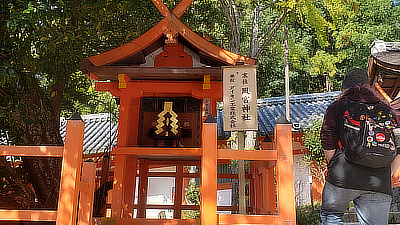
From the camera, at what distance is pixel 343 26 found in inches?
593

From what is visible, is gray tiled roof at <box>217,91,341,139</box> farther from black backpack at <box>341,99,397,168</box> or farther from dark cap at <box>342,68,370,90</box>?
black backpack at <box>341,99,397,168</box>

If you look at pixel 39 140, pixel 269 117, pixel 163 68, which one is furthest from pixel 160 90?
pixel 269 117

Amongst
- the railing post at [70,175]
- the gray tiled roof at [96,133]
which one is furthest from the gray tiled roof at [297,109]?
the railing post at [70,175]

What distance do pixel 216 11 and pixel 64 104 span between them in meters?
5.12

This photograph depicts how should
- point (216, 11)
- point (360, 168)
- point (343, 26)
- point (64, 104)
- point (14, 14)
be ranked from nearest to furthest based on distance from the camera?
point (360, 168)
point (14, 14)
point (64, 104)
point (216, 11)
point (343, 26)

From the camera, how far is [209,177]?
127 inches

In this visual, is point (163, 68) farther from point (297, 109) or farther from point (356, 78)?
point (297, 109)

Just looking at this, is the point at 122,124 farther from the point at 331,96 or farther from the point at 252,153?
the point at 331,96

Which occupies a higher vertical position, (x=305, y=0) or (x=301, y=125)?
(x=305, y=0)

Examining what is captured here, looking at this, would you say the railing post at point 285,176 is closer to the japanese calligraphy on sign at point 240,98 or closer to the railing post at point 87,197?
the japanese calligraphy on sign at point 240,98

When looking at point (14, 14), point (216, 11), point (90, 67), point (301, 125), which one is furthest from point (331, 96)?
point (14, 14)

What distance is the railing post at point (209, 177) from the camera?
3149 millimetres

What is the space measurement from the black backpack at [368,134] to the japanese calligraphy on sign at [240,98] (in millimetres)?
1472

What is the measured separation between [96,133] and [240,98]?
910cm
